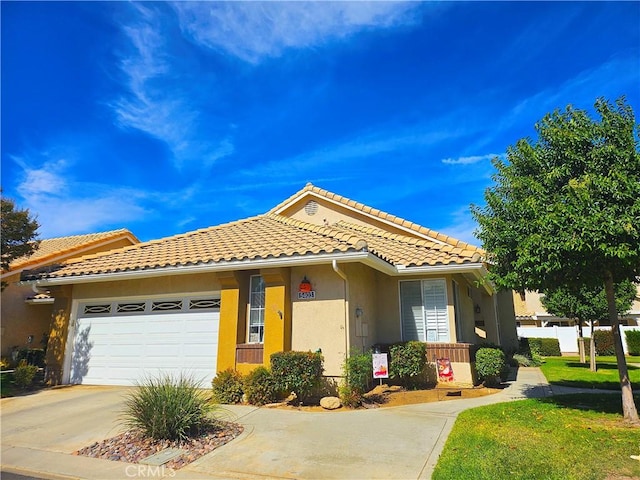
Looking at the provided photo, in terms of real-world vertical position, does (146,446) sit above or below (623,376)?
below

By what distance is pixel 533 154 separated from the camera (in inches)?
327

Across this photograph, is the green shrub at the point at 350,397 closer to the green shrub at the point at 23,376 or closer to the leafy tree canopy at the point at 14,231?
the green shrub at the point at 23,376

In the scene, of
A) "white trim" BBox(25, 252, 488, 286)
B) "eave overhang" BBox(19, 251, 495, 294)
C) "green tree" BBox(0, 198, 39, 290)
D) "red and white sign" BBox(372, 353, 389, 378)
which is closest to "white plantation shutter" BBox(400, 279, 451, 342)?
"eave overhang" BBox(19, 251, 495, 294)

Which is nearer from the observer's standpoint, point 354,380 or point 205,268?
point 354,380

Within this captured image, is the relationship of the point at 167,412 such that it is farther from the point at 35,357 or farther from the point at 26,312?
the point at 26,312

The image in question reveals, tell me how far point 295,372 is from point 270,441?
7.96 feet

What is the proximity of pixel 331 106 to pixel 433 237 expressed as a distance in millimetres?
5971

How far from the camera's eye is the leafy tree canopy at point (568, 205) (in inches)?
275

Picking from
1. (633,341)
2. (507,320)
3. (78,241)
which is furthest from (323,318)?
(633,341)

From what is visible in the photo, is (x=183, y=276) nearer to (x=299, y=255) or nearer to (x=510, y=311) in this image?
(x=299, y=255)

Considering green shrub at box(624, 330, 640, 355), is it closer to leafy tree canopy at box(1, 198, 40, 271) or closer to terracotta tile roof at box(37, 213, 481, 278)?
terracotta tile roof at box(37, 213, 481, 278)

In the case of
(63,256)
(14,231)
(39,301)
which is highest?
(63,256)

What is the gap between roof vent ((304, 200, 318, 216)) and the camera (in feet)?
61.6

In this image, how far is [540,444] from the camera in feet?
20.1
